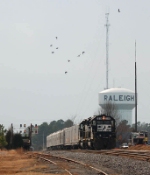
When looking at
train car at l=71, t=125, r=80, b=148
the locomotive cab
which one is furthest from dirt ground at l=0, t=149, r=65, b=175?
train car at l=71, t=125, r=80, b=148

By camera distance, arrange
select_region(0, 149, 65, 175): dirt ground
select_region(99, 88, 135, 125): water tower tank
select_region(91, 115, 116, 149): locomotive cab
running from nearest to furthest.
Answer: select_region(0, 149, 65, 175): dirt ground, select_region(91, 115, 116, 149): locomotive cab, select_region(99, 88, 135, 125): water tower tank

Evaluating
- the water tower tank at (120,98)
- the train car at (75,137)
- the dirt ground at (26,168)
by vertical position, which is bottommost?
the dirt ground at (26,168)

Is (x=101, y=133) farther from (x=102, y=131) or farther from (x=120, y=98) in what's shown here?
(x=120, y=98)

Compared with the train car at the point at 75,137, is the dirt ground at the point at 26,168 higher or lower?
lower

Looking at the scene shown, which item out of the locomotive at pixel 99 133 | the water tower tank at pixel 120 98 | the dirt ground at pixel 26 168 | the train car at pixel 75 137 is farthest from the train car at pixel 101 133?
the water tower tank at pixel 120 98

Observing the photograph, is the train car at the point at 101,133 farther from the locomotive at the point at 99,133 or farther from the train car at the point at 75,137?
the train car at the point at 75,137

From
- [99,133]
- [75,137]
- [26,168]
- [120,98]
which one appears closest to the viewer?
[26,168]

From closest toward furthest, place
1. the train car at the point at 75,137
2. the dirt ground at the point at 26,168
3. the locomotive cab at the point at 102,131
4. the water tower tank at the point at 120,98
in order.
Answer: the dirt ground at the point at 26,168 < the locomotive cab at the point at 102,131 < the train car at the point at 75,137 < the water tower tank at the point at 120,98

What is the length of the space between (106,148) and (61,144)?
27.4 metres

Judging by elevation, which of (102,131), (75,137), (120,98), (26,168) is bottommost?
(26,168)

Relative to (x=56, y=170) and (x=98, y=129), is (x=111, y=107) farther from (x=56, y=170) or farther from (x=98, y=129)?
(x=56, y=170)

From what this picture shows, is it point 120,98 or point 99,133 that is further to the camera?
point 120,98

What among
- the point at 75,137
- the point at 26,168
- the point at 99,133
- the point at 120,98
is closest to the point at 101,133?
the point at 99,133

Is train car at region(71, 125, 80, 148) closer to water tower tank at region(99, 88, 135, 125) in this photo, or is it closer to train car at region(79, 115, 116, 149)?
train car at region(79, 115, 116, 149)
